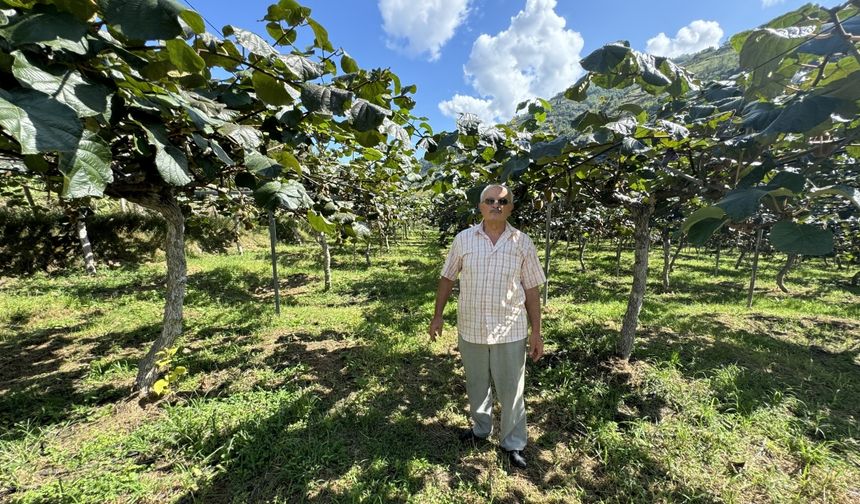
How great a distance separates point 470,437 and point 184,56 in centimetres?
311

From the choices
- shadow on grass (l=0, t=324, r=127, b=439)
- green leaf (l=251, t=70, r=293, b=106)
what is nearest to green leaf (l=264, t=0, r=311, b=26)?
green leaf (l=251, t=70, r=293, b=106)

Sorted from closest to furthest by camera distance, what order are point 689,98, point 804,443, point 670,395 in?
point 689,98, point 804,443, point 670,395

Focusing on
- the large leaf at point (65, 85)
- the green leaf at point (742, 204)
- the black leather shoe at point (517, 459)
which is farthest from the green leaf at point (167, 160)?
the black leather shoe at point (517, 459)

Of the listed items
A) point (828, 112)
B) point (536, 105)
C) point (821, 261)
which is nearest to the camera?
point (828, 112)

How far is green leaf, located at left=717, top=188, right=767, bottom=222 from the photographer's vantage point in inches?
30.5

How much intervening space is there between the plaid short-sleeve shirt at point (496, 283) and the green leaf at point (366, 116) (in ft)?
4.96

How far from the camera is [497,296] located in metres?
2.34

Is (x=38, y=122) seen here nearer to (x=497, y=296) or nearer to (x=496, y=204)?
A: (x=496, y=204)

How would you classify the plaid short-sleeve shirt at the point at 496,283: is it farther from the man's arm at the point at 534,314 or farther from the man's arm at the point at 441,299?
the man's arm at the point at 441,299

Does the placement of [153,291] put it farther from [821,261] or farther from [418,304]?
[821,261]

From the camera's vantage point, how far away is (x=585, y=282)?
1083cm

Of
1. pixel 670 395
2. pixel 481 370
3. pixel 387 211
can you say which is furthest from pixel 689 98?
pixel 387 211

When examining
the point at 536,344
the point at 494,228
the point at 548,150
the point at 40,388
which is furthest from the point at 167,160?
the point at 40,388

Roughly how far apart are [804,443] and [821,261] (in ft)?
89.6
